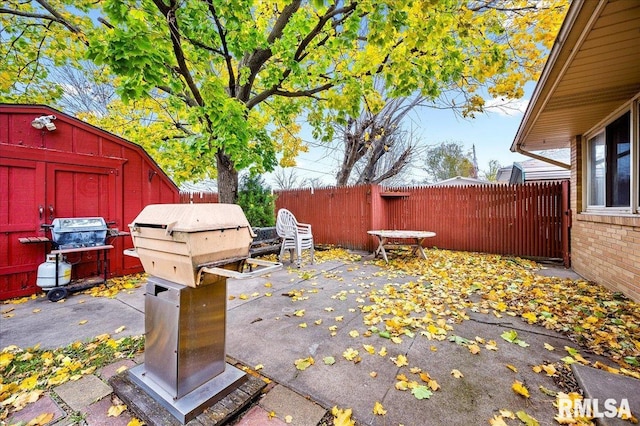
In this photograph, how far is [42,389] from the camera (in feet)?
5.91

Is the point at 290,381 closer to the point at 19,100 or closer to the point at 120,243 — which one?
the point at 120,243

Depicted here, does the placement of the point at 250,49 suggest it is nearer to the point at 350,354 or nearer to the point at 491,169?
the point at 350,354

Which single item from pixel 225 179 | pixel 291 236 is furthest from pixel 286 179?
pixel 291 236

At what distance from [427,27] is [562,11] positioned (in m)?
2.86

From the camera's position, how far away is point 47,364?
2.09m

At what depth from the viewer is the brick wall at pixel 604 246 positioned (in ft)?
10.5

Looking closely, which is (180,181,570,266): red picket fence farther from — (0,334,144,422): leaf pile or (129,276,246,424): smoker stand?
(129,276,246,424): smoker stand

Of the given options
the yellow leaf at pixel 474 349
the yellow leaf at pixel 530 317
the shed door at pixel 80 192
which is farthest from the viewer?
the shed door at pixel 80 192

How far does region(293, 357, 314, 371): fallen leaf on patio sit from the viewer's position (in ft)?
6.68

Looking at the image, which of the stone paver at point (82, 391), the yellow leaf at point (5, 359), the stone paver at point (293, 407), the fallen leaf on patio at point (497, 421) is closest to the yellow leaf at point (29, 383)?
the stone paver at point (82, 391)

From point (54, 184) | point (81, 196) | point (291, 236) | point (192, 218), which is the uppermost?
point (54, 184)

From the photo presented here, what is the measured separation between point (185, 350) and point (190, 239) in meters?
0.74

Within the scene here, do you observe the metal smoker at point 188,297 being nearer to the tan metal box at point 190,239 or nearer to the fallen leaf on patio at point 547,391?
the tan metal box at point 190,239

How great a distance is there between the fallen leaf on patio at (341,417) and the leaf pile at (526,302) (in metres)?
1.23
